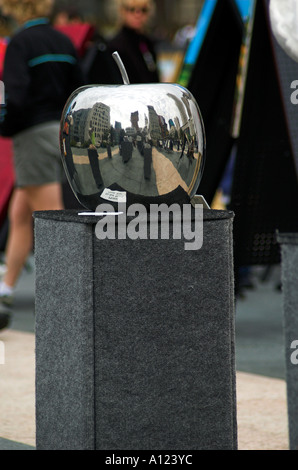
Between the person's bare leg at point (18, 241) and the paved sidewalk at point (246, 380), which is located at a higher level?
the person's bare leg at point (18, 241)

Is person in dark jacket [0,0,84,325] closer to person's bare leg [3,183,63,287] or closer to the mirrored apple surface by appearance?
person's bare leg [3,183,63,287]

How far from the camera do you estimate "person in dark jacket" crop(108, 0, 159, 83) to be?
296 inches

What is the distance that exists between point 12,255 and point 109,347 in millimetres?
3716

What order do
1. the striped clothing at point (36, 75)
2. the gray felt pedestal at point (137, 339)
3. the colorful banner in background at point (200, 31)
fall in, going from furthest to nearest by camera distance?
the striped clothing at point (36, 75)
the colorful banner in background at point (200, 31)
the gray felt pedestal at point (137, 339)

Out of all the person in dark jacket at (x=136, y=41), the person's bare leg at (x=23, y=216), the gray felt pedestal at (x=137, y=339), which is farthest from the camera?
the person in dark jacket at (x=136, y=41)

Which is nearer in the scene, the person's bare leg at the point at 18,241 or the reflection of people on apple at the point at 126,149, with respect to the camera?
the reflection of people on apple at the point at 126,149

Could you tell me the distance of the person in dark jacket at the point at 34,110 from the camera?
609cm

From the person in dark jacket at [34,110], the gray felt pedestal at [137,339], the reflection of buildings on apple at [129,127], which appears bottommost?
the gray felt pedestal at [137,339]

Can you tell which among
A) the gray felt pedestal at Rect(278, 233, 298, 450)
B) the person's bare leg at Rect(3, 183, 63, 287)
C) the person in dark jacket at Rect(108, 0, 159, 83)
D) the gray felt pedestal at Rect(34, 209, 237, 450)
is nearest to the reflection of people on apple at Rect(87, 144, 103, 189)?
the gray felt pedestal at Rect(34, 209, 237, 450)

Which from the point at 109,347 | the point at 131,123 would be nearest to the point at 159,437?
the point at 109,347

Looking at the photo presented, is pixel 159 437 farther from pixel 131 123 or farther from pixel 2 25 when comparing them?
pixel 2 25

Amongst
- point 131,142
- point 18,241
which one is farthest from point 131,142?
point 18,241

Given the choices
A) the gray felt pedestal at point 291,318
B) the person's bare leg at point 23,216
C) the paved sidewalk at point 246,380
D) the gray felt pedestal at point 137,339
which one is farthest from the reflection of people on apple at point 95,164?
the person's bare leg at point 23,216

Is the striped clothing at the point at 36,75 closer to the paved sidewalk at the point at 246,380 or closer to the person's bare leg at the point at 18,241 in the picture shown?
the person's bare leg at the point at 18,241
